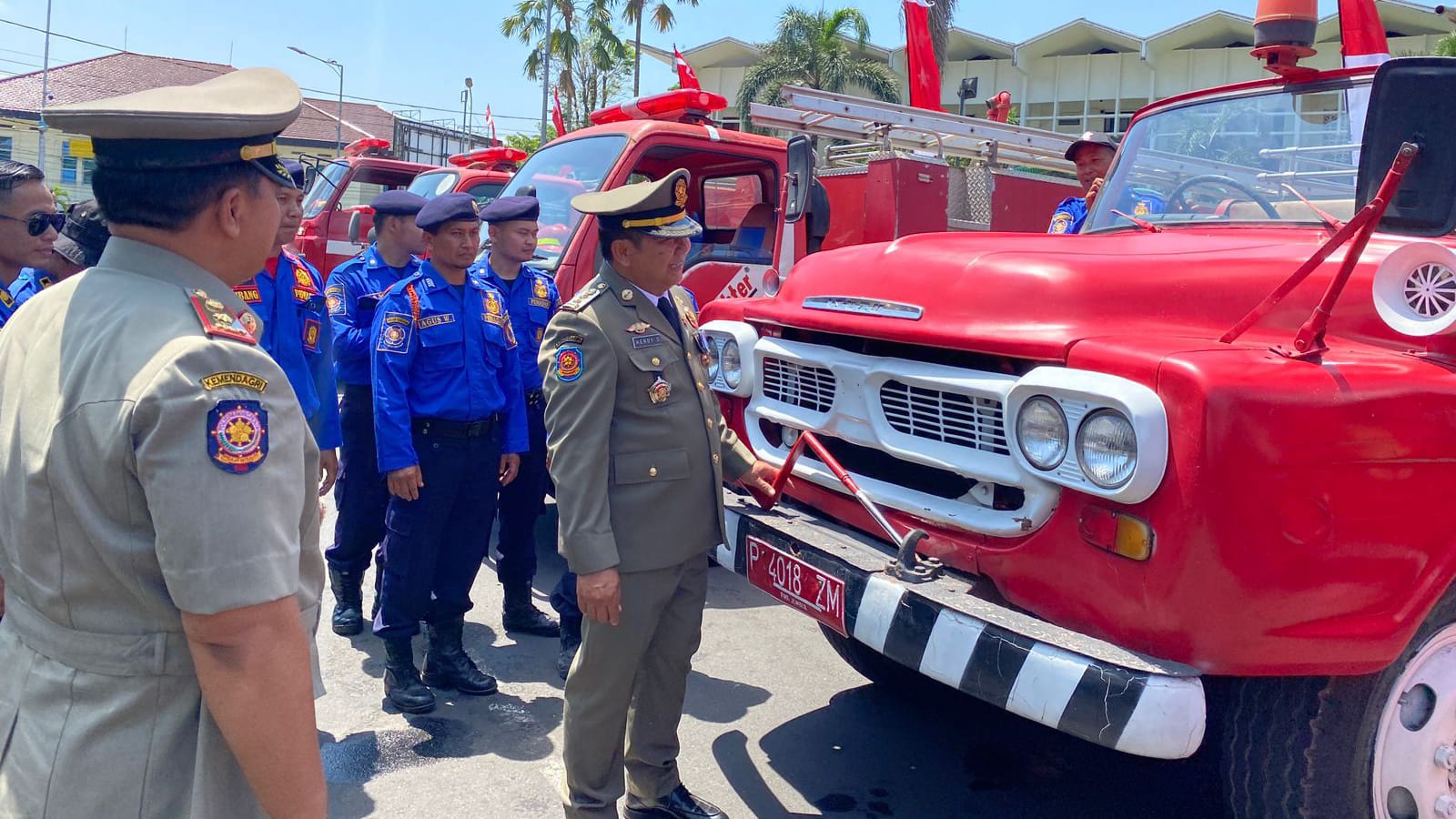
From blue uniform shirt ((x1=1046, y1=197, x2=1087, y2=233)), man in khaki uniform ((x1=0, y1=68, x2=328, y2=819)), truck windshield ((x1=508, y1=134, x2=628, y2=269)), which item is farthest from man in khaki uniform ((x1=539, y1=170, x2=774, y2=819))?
blue uniform shirt ((x1=1046, y1=197, x2=1087, y2=233))

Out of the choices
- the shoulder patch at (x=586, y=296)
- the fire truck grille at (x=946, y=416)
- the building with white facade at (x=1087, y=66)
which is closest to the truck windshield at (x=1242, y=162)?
the fire truck grille at (x=946, y=416)

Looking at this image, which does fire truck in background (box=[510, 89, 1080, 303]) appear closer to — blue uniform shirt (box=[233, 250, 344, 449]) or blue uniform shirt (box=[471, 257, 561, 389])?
blue uniform shirt (box=[471, 257, 561, 389])

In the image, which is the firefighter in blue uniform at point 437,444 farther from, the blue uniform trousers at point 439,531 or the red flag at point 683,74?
the red flag at point 683,74

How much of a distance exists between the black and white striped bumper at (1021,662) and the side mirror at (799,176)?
2.75 metres

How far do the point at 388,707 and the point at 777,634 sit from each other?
1675 millimetres

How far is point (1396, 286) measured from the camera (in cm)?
237

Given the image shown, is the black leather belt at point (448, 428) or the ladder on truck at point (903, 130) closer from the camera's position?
the black leather belt at point (448, 428)

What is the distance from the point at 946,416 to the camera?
2797 mm

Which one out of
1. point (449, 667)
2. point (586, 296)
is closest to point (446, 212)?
point (586, 296)

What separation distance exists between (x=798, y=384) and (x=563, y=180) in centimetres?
311

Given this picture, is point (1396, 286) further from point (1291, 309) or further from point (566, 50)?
point (566, 50)

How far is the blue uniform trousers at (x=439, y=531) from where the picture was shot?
383 cm

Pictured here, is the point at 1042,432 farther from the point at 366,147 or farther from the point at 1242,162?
the point at 366,147

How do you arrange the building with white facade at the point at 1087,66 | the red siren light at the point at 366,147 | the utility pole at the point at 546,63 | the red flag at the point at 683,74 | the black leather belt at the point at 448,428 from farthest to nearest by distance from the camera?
the utility pole at the point at 546,63, the building with white facade at the point at 1087,66, the red siren light at the point at 366,147, the red flag at the point at 683,74, the black leather belt at the point at 448,428
